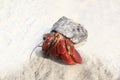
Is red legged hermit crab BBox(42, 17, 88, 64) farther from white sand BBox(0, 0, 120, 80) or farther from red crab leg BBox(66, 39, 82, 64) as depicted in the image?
white sand BBox(0, 0, 120, 80)

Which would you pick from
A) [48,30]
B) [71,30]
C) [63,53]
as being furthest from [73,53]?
[48,30]

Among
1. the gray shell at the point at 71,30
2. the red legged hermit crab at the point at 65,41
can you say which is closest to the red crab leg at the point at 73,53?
the red legged hermit crab at the point at 65,41

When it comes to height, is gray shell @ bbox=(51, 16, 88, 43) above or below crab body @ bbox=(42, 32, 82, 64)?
above

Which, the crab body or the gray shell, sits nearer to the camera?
the crab body

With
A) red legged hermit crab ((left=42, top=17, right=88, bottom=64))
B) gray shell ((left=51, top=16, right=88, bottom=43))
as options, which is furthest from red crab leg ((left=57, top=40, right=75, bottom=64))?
gray shell ((left=51, top=16, right=88, bottom=43))

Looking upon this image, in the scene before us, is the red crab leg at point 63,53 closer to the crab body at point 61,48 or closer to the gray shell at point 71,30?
the crab body at point 61,48

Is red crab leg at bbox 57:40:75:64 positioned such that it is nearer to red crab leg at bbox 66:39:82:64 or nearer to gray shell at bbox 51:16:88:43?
red crab leg at bbox 66:39:82:64

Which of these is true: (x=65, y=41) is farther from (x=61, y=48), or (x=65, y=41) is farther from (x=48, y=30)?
(x=48, y=30)
